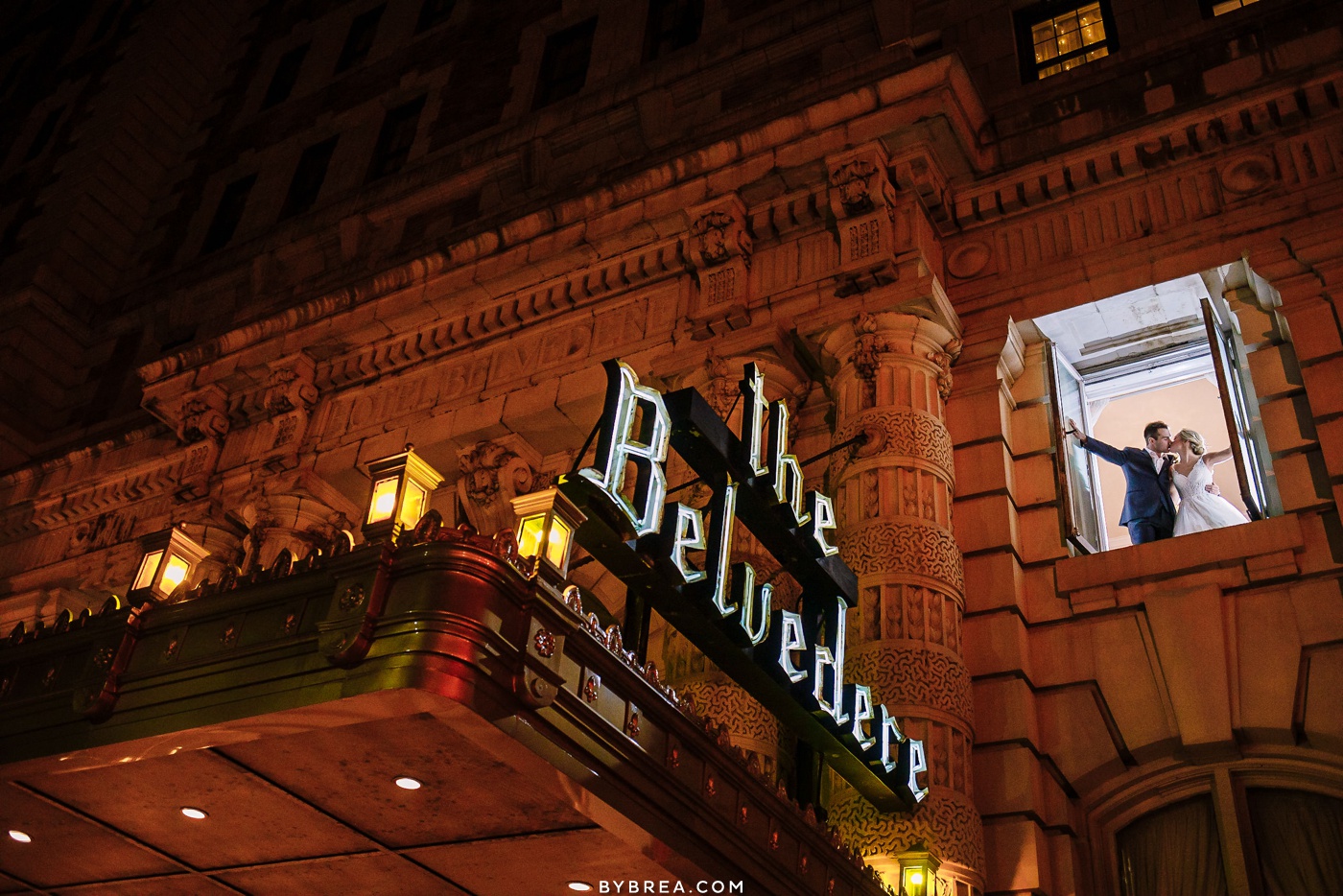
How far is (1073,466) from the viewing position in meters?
14.8

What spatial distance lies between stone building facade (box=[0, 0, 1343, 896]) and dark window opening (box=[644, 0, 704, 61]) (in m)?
0.09

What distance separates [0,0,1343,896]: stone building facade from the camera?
12.0 m

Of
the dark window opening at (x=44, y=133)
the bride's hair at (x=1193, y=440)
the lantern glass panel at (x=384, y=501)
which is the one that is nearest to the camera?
the lantern glass panel at (x=384, y=501)

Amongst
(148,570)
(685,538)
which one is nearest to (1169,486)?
(685,538)

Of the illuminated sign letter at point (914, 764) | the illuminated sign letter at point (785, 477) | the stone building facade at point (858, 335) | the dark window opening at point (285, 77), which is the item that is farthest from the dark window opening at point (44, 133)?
the illuminated sign letter at point (914, 764)

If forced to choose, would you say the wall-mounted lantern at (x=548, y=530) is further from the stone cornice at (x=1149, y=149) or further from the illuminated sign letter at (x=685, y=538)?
the stone cornice at (x=1149, y=149)

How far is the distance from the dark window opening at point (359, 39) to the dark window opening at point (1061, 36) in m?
17.4

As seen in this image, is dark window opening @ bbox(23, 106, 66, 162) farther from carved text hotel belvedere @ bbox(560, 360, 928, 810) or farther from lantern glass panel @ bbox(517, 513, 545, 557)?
lantern glass panel @ bbox(517, 513, 545, 557)

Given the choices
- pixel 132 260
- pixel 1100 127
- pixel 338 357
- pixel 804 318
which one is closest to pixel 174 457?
pixel 338 357

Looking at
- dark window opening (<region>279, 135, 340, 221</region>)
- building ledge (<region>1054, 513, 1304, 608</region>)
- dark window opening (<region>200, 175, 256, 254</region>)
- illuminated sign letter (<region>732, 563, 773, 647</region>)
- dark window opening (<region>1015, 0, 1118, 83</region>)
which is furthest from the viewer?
dark window opening (<region>200, 175, 256, 254</region>)

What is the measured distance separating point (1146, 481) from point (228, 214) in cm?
2291

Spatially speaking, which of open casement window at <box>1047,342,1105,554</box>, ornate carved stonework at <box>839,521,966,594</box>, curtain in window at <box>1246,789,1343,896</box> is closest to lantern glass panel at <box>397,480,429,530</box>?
ornate carved stonework at <box>839,521,966,594</box>

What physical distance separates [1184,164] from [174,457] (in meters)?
17.0

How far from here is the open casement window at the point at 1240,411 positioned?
12859 millimetres
